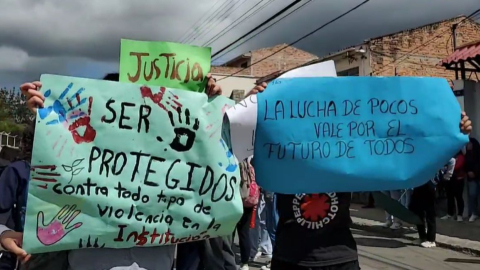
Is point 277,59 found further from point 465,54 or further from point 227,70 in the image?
point 465,54

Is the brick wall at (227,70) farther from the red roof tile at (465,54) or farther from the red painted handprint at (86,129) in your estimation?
the red painted handprint at (86,129)

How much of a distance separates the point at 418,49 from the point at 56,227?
2188 cm

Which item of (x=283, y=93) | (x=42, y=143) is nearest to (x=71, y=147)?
(x=42, y=143)

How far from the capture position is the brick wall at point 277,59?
121 ft

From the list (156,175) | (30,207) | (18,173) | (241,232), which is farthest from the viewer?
(241,232)

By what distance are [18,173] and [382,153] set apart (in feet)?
6.34

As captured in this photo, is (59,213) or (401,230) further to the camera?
(401,230)

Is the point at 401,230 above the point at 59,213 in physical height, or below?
below

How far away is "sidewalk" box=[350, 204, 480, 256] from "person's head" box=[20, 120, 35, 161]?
23.5 ft

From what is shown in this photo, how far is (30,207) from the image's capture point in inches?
92.7

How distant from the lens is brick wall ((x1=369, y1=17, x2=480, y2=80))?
21.1 m

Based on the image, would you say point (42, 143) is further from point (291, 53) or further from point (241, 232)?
point (291, 53)

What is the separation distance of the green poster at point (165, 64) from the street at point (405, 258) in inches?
192

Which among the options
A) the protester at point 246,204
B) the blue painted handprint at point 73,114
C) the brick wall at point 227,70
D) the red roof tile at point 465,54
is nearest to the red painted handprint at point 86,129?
the blue painted handprint at point 73,114
